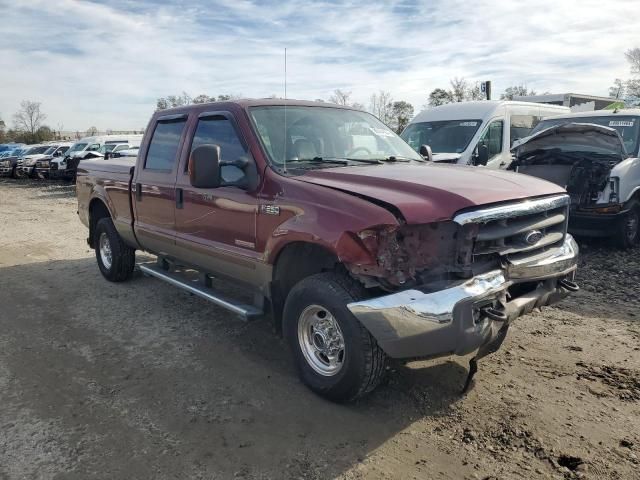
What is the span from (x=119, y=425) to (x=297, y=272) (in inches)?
63.1

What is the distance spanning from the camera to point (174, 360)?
439cm

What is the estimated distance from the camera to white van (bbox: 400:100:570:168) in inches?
377

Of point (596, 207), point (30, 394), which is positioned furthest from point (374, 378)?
point (596, 207)

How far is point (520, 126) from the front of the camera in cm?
1055

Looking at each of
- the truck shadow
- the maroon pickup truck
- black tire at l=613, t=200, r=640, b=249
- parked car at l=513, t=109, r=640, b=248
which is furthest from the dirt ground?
black tire at l=613, t=200, r=640, b=249

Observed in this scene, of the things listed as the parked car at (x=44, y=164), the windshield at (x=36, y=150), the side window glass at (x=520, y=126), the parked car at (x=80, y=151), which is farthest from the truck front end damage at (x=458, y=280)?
the windshield at (x=36, y=150)

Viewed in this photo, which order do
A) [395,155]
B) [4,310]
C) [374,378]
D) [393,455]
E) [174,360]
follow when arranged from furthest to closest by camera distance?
1. [4,310]
2. [395,155]
3. [174,360]
4. [374,378]
5. [393,455]

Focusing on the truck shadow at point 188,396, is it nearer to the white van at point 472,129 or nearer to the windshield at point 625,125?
the white van at point 472,129

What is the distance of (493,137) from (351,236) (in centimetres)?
765

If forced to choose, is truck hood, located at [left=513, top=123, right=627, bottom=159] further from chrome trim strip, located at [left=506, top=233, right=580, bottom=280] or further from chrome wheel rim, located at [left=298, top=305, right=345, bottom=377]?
chrome wheel rim, located at [left=298, top=305, right=345, bottom=377]

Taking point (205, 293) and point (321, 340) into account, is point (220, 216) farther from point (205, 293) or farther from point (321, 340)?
point (321, 340)

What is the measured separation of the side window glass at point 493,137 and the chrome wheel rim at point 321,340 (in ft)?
22.8

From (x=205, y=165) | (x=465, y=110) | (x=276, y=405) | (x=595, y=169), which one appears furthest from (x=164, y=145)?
(x=465, y=110)

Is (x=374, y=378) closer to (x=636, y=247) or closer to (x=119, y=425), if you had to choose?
(x=119, y=425)
